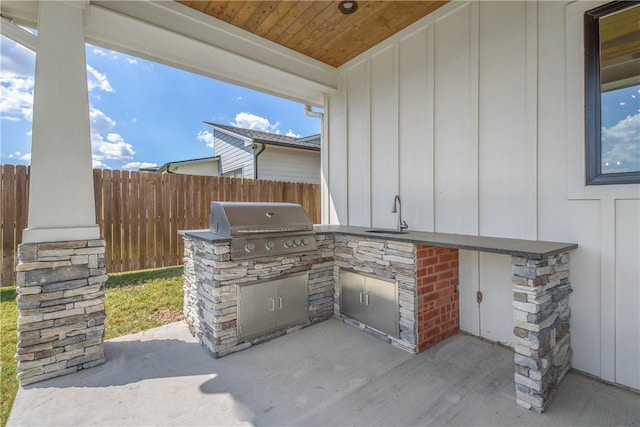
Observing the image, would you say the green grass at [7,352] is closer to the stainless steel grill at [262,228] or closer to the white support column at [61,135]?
the white support column at [61,135]

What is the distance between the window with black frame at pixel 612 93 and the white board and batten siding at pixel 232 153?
7.80m

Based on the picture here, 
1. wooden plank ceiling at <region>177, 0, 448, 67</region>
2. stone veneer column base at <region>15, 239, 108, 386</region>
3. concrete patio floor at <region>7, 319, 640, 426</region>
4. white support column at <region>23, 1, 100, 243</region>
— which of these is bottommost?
concrete patio floor at <region>7, 319, 640, 426</region>

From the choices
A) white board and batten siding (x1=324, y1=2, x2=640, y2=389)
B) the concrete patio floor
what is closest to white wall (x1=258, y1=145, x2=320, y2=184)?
white board and batten siding (x1=324, y1=2, x2=640, y2=389)

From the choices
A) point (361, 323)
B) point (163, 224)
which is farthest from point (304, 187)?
point (361, 323)

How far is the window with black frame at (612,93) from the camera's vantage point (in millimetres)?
2193

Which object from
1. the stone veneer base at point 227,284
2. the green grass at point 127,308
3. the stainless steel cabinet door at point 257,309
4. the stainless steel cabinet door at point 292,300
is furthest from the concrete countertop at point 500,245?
the green grass at point 127,308

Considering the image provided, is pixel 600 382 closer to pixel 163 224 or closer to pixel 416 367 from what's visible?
pixel 416 367

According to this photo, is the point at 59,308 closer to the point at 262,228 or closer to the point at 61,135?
the point at 61,135

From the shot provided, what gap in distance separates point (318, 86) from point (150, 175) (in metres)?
3.21

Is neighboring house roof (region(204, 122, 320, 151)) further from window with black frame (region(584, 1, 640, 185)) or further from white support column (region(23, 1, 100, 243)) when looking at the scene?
window with black frame (region(584, 1, 640, 185))

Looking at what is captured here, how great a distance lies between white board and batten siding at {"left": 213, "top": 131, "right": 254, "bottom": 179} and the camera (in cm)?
915

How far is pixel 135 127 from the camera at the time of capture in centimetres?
1346

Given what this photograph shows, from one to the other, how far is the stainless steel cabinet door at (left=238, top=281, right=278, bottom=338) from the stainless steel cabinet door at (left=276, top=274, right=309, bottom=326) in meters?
0.08

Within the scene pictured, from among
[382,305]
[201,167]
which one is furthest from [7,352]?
[201,167]
